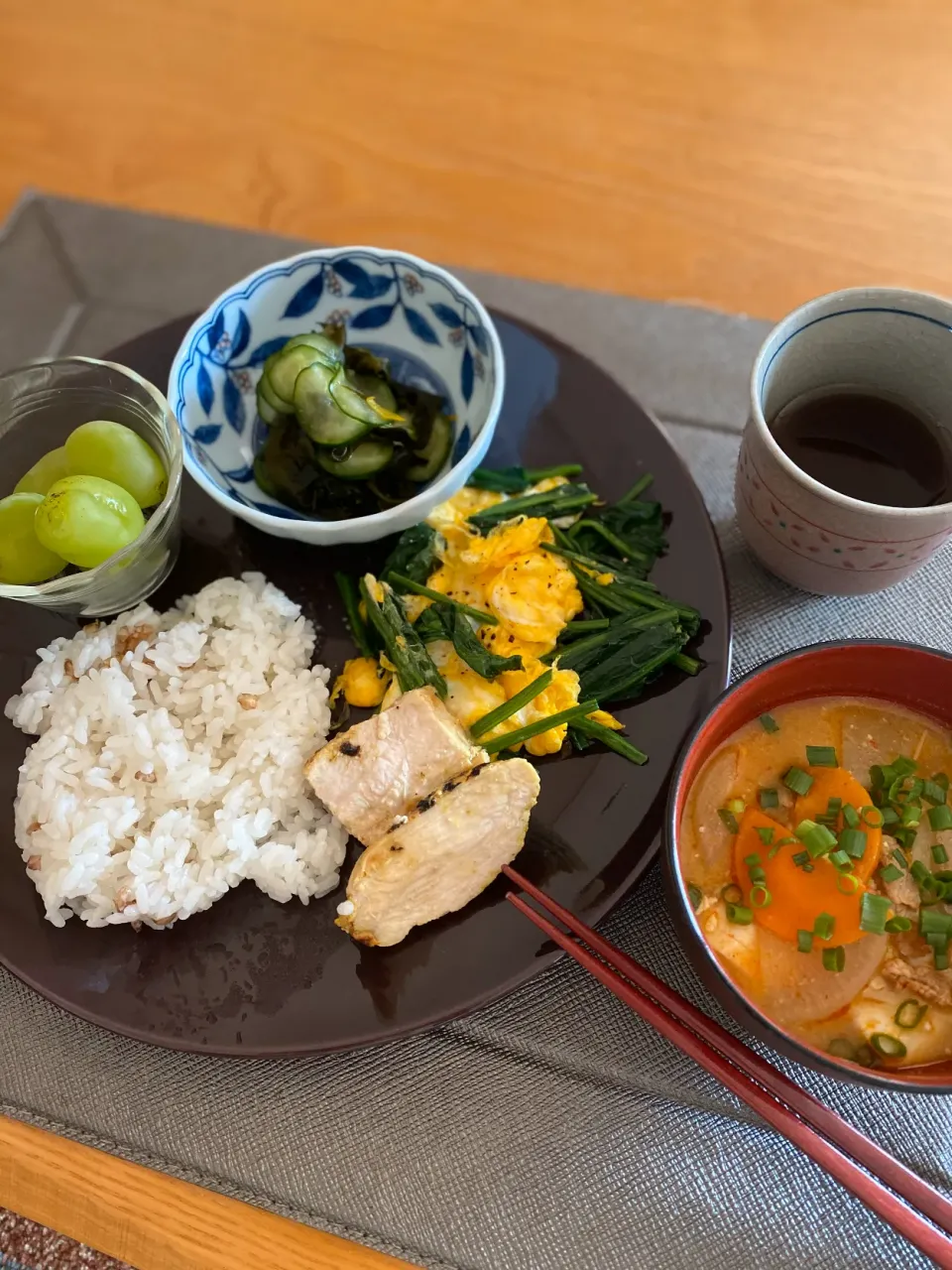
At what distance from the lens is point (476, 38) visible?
203 centimetres

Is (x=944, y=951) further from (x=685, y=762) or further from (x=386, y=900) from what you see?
(x=386, y=900)

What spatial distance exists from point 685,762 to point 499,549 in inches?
19.4

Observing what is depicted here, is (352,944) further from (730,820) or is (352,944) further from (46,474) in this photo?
(46,474)

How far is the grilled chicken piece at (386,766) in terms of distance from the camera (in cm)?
125

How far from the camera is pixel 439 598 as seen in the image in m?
1.42

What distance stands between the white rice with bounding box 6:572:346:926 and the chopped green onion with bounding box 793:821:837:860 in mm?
613

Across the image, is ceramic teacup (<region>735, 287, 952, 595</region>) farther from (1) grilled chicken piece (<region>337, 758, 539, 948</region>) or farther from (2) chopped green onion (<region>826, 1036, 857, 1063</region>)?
(2) chopped green onion (<region>826, 1036, 857, 1063</region>)

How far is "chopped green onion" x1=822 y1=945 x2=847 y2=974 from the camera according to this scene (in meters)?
1.07

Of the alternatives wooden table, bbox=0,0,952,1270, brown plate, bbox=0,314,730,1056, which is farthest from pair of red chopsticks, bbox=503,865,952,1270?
wooden table, bbox=0,0,952,1270

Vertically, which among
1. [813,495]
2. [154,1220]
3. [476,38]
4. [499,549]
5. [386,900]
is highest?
[476,38]

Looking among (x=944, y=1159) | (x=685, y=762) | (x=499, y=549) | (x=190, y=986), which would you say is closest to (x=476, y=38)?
(x=499, y=549)

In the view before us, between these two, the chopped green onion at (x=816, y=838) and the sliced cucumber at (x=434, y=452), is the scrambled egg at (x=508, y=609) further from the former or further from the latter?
the chopped green onion at (x=816, y=838)

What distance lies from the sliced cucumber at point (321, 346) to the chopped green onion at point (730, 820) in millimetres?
876

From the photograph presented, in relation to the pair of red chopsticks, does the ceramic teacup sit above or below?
above
